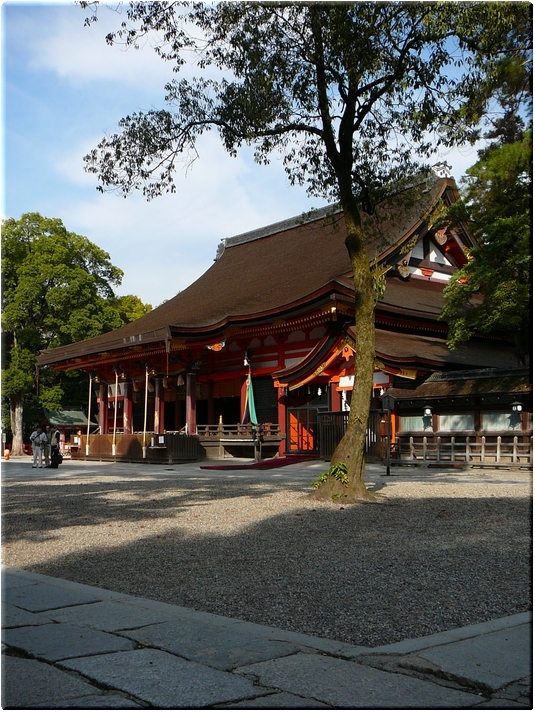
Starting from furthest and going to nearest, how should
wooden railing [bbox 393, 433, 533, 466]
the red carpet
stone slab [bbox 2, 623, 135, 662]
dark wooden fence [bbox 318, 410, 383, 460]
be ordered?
the red carpet
dark wooden fence [bbox 318, 410, 383, 460]
wooden railing [bbox 393, 433, 533, 466]
stone slab [bbox 2, 623, 135, 662]

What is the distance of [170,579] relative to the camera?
282 inches

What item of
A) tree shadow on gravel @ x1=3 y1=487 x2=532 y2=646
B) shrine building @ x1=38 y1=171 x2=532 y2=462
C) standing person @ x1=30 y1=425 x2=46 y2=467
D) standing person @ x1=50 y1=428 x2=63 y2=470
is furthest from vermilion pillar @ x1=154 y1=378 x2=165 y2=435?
tree shadow on gravel @ x1=3 y1=487 x2=532 y2=646

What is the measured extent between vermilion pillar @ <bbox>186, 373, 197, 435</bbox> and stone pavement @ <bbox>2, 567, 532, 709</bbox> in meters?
23.6

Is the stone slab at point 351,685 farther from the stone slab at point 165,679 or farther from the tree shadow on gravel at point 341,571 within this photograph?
the tree shadow on gravel at point 341,571

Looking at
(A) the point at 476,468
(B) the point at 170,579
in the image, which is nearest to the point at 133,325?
(A) the point at 476,468

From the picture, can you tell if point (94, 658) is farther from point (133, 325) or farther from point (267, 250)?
point (267, 250)

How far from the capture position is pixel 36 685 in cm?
404

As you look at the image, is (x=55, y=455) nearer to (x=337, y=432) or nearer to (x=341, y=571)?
(x=337, y=432)

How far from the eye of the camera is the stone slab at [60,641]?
4.62 metres

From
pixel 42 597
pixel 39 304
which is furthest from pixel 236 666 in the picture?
pixel 39 304

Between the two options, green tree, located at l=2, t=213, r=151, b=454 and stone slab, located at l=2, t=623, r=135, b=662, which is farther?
green tree, located at l=2, t=213, r=151, b=454

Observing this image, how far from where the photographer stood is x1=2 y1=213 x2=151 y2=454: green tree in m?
42.2

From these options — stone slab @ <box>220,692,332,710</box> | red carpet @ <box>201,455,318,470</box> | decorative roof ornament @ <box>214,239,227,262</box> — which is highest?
decorative roof ornament @ <box>214,239,227,262</box>

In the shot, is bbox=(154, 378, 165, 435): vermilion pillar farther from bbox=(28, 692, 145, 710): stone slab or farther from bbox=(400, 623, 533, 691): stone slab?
bbox=(28, 692, 145, 710): stone slab
